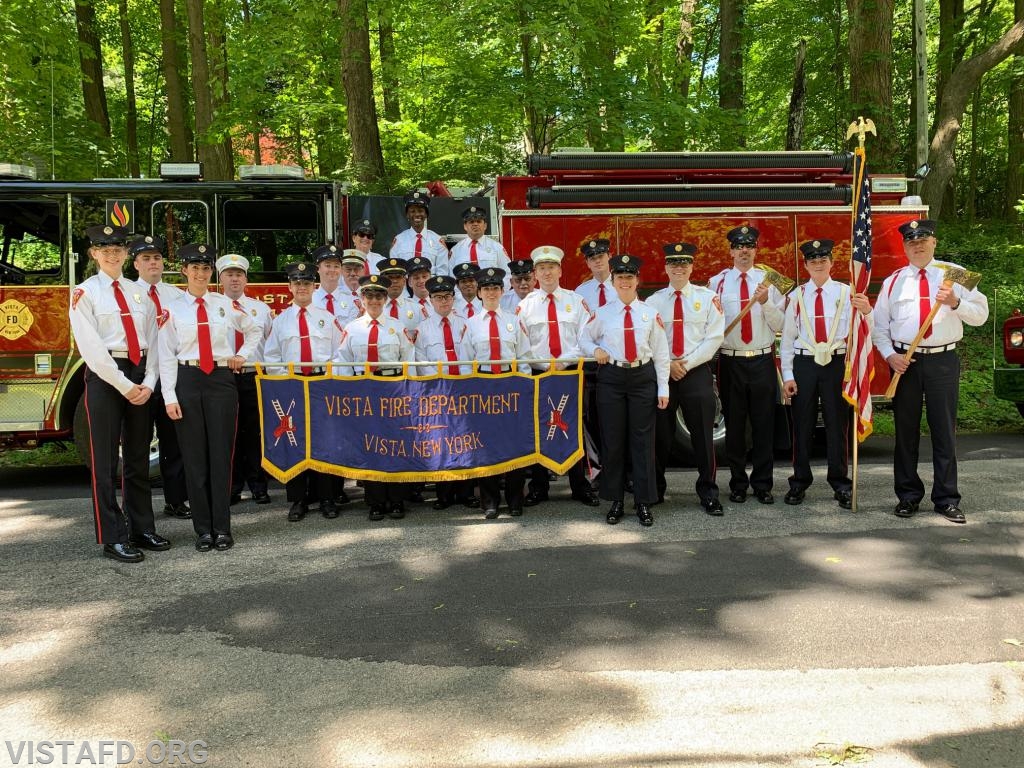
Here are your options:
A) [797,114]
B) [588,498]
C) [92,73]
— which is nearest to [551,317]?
[588,498]

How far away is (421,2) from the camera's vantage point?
1376cm

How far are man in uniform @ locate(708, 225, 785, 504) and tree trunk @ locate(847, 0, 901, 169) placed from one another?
7.62 metres

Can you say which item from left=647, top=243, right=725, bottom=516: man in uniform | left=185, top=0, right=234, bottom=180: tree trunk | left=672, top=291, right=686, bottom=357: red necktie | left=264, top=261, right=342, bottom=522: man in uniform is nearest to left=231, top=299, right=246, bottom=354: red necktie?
left=264, top=261, right=342, bottom=522: man in uniform

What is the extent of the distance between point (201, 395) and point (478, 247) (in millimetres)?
3212

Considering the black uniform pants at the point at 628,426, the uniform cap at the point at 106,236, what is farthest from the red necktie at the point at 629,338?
the uniform cap at the point at 106,236

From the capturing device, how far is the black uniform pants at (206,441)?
19.9 feet

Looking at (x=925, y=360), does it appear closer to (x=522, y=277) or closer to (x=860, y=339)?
(x=860, y=339)

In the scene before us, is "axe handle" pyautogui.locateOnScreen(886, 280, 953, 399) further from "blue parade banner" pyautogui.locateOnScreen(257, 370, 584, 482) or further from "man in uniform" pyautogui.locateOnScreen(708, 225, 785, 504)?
"blue parade banner" pyautogui.locateOnScreen(257, 370, 584, 482)

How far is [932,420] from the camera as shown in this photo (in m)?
6.50

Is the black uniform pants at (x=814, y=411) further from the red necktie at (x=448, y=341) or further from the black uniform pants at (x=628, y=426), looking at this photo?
the red necktie at (x=448, y=341)

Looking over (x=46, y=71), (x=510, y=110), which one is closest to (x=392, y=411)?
(x=510, y=110)

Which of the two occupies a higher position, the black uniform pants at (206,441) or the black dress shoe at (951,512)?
the black uniform pants at (206,441)

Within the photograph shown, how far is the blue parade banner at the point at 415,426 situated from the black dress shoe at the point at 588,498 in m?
0.42

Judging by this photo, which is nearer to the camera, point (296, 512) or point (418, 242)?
Answer: point (296, 512)
